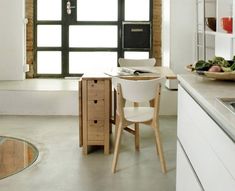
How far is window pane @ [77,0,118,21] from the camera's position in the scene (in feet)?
23.8

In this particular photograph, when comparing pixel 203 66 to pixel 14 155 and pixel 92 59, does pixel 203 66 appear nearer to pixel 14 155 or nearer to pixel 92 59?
pixel 14 155

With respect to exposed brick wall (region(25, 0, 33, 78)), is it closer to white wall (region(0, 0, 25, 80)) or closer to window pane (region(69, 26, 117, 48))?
white wall (region(0, 0, 25, 80))

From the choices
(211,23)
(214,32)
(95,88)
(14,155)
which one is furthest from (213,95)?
(211,23)

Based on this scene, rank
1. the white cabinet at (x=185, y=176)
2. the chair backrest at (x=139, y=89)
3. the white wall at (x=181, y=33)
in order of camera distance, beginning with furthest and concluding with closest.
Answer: the white wall at (x=181, y=33), the chair backrest at (x=139, y=89), the white cabinet at (x=185, y=176)

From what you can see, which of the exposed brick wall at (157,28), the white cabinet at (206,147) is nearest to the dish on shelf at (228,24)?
the white cabinet at (206,147)

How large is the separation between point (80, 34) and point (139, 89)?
12.6 ft

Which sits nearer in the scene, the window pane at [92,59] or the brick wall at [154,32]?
the brick wall at [154,32]

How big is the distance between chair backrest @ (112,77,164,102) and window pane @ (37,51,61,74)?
3.77m

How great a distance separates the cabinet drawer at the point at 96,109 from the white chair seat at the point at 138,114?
0.84 ft

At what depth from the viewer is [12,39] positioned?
22.5 ft

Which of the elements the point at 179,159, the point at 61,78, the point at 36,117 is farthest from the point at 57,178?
the point at 61,78

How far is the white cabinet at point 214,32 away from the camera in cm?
455

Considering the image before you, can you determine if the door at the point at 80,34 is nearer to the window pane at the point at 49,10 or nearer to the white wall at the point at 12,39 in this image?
the window pane at the point at 49,10

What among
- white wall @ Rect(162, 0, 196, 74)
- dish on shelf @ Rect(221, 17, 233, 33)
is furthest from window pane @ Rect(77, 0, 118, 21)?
dish on shelf @ Rect(221, 17, 233, 33)
